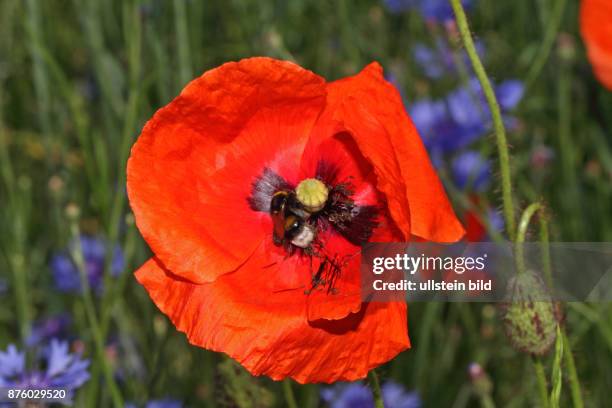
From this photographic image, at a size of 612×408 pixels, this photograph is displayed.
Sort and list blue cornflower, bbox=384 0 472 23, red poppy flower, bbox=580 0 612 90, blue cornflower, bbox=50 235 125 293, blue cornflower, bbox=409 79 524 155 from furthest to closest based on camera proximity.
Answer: blue cornflower, bbox=384 0 472 23
blue cornflower, bbox=409 79 524 155
blue cornflower, bbox=50 235 125 293
red poppy flower, bbox=580 0 612 90

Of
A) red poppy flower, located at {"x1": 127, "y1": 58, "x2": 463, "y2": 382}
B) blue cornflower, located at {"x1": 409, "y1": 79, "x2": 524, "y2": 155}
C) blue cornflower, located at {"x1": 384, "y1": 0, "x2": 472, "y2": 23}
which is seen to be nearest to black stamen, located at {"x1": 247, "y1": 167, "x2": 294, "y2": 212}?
red poppy flower, located at {"x1": 127, "y1": 58, "x2": 463, "y2": 382}

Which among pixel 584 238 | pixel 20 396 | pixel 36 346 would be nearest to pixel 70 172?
pixel 36 346

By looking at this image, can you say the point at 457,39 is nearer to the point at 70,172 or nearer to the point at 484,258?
the point at 484,258

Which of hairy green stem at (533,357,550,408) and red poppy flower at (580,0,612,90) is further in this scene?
red poppy flower at (580,0,612,90)

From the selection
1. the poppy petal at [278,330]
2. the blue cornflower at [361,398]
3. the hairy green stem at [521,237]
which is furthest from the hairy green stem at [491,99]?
the blue cornflower at [361,398]

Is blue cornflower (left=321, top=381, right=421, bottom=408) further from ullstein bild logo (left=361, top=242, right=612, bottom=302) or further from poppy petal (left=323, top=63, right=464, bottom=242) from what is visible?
poppy petal (left=323, top=63, right=464, bottom=242)

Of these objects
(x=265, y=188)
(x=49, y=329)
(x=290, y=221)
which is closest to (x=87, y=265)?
(x=49, y=329)

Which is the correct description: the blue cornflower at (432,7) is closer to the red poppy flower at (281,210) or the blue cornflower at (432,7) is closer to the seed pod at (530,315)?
the red poppy flower at (281,210)

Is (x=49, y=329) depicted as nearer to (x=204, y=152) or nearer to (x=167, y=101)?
(x=167, y=101)
